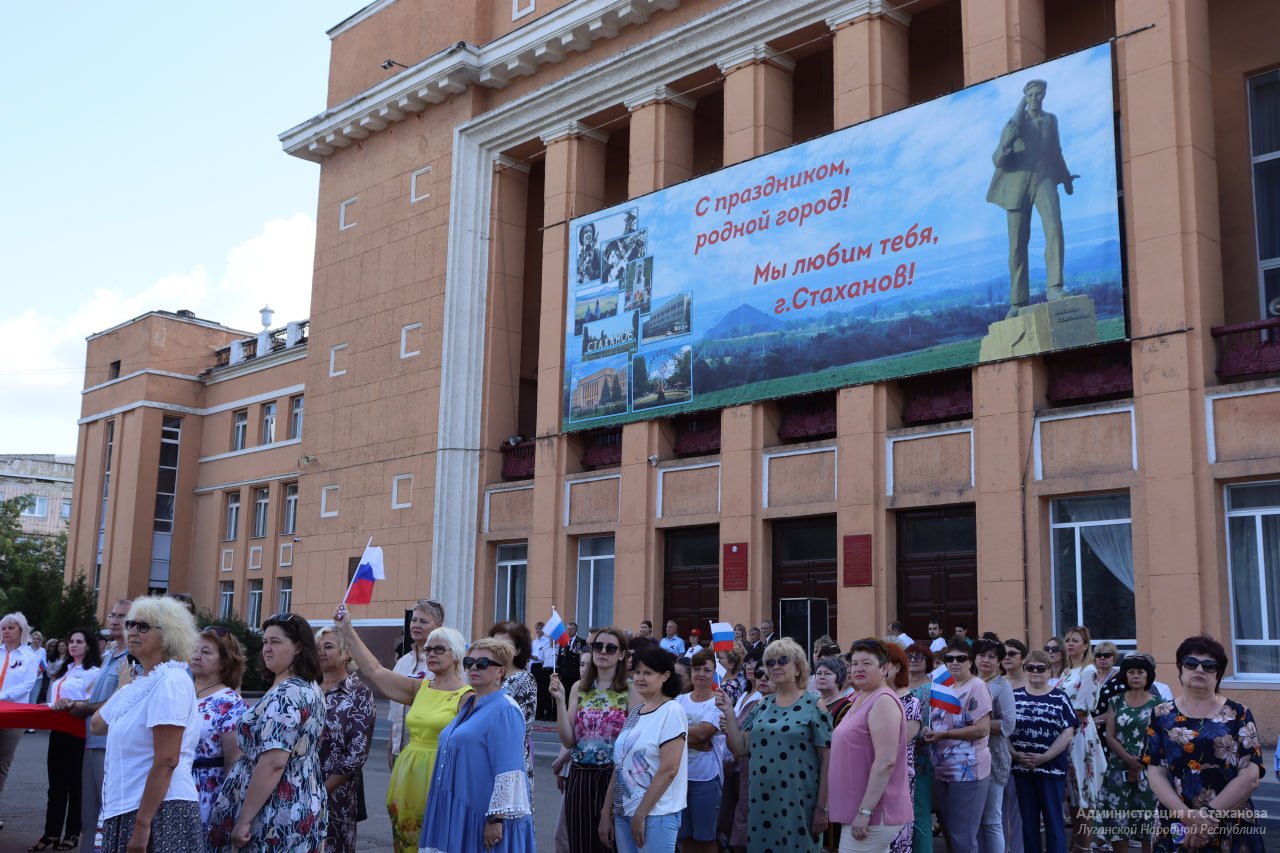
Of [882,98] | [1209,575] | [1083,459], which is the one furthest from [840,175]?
[1209,575]

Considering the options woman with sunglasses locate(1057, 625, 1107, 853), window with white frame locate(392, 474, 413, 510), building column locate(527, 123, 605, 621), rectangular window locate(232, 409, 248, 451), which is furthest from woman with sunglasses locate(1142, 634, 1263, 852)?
rectangular window locate(232, 409, 248, 451)

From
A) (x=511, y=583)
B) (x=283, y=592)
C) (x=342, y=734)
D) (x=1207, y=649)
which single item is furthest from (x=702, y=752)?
(x=283, y=592)

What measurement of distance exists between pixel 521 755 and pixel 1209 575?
1273 cm

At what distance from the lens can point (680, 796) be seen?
22.2 ft

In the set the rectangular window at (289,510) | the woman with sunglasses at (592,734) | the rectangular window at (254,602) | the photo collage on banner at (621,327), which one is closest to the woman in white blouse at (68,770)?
the woman with sunglasses at (592,734)

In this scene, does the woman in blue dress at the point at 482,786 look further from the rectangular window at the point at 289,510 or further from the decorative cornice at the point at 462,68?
the rectangular window at the point at 289,510

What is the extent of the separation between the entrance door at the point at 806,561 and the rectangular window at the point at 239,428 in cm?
2430

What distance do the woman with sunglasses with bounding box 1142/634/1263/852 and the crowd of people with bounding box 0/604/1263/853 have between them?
11 mm

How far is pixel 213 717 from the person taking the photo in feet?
19.1

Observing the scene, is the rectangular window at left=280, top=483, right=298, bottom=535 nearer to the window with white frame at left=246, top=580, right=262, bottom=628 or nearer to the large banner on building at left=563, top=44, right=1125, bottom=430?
the window with white frame at left=246, top=580, right=262, bottom=628

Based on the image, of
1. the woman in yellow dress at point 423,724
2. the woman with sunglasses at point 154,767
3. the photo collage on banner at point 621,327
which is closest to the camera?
the woman with sunglasses at point 154,767

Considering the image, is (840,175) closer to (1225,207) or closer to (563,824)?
(1225,207)

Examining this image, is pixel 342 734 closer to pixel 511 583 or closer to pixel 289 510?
pixel 511 583

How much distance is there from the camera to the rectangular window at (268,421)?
38.9 m
